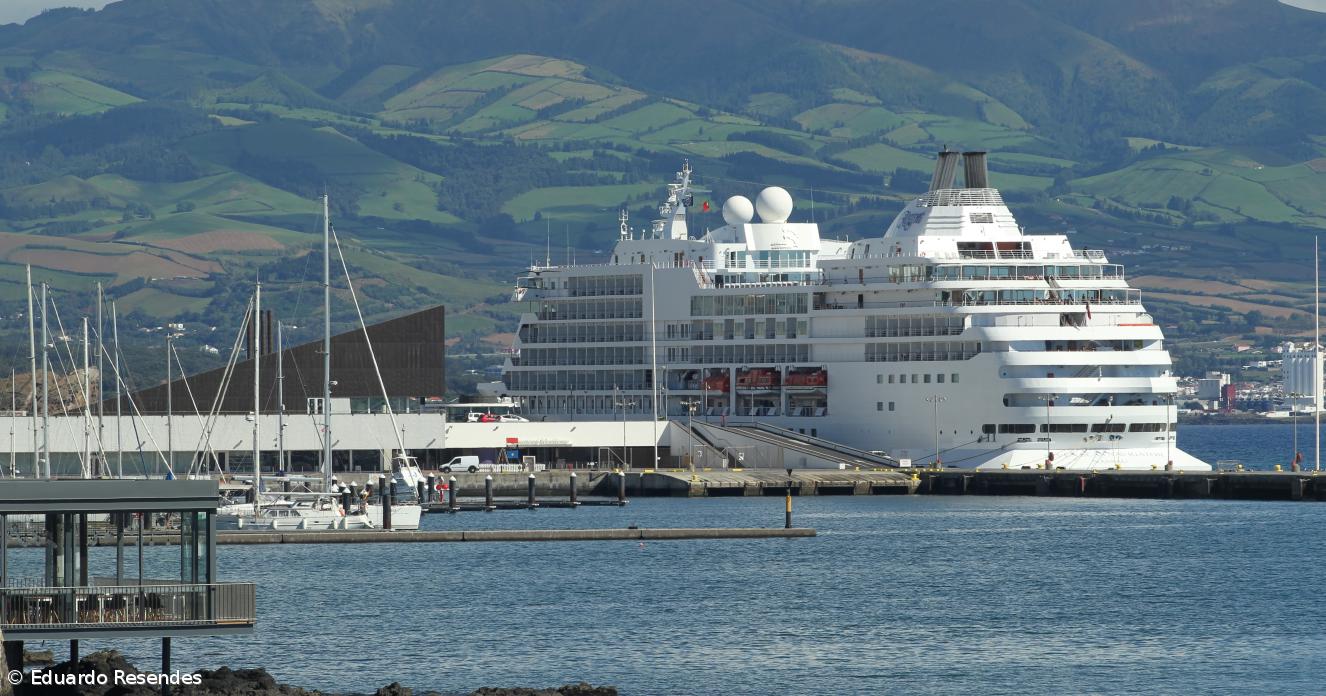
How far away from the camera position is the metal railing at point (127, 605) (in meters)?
33.2

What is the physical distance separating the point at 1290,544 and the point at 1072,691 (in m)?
27.0

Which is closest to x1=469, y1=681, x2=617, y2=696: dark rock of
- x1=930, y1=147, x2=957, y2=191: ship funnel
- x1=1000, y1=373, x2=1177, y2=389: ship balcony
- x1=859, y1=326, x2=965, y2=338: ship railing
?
x1=1000, y1=373, x2=1177, y2=389: ship balcony

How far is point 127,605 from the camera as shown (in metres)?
33.4

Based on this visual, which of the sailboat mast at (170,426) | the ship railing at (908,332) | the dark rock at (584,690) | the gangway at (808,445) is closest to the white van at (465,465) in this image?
the gangway at (808,445)

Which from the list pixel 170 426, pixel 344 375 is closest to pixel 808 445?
pixel 344 375

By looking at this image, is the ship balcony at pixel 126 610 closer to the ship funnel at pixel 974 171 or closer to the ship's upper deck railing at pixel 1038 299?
the ship's upper deck railing at pixel 1038 299

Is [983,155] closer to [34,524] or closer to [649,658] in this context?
[34,524]

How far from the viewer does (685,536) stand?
6494 cm

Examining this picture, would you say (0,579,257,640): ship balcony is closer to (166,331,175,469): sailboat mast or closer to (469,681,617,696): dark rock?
(469,681,617,696): dark rock

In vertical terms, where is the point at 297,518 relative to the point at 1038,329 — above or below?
below

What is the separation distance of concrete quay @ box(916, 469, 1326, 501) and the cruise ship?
2.24 m

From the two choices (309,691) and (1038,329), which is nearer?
(309,691)

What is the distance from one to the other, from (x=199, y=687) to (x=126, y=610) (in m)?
2.44

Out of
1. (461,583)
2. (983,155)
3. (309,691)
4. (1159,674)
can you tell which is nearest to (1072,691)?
(1159,674)
